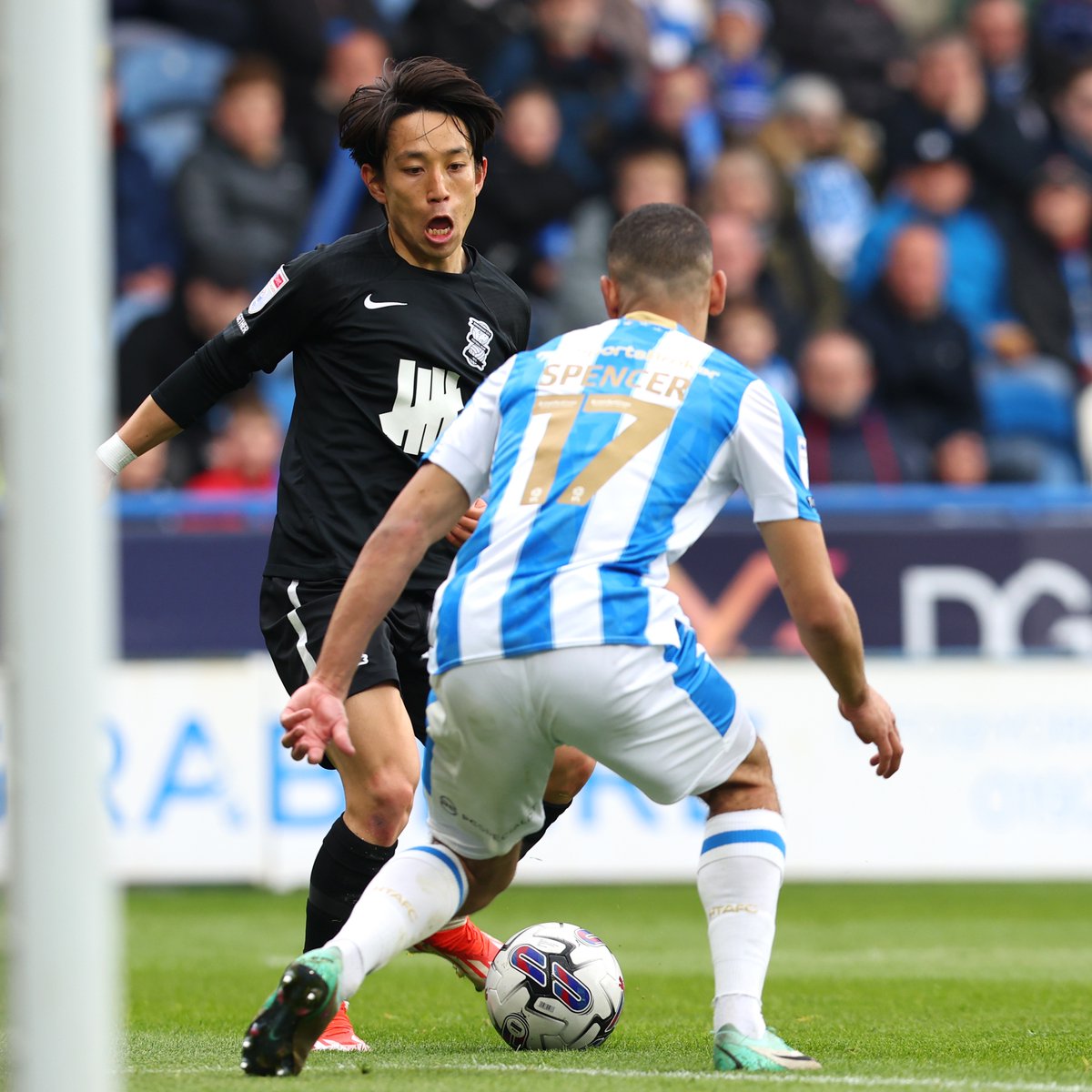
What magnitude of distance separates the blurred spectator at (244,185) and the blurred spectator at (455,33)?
3.78 feet

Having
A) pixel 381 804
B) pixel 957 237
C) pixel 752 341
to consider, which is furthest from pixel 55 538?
pixel 957 237

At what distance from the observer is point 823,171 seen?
13.6 metres

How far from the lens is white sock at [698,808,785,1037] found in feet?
14.5

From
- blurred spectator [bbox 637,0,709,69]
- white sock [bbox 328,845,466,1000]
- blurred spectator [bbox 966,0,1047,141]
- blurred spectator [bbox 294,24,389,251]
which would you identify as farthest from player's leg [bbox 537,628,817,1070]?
blurred spectator [bbox 966,0,1047,141]

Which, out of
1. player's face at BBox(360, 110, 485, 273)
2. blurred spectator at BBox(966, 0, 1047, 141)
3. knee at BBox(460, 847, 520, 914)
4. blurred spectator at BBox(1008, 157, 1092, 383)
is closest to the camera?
knee at BBox(460, 847, 520, 914)

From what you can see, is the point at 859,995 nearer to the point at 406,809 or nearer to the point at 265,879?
the point at 406,809

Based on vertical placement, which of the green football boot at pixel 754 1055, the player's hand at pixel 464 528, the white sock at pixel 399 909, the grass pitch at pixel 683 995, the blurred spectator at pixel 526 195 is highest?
the blurred spectator at pixel 526 195

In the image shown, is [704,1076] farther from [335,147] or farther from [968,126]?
Answer: [968,126]

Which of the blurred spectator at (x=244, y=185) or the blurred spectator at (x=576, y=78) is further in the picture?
the blurred spectator at (x=576, y=78)

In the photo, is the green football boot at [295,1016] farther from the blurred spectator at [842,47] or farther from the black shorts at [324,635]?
the blurred spectator at [842,47]

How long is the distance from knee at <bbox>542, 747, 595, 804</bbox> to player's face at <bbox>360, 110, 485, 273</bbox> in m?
1.44

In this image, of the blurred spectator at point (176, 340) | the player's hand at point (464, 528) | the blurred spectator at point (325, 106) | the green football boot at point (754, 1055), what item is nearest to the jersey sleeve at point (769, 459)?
the green football boot at point (754, 1055)

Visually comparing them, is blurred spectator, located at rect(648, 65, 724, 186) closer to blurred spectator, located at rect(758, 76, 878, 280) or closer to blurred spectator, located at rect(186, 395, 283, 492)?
blurred spectator, located at rect(758, 76, 878, 280)

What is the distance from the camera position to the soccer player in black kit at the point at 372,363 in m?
5.44
